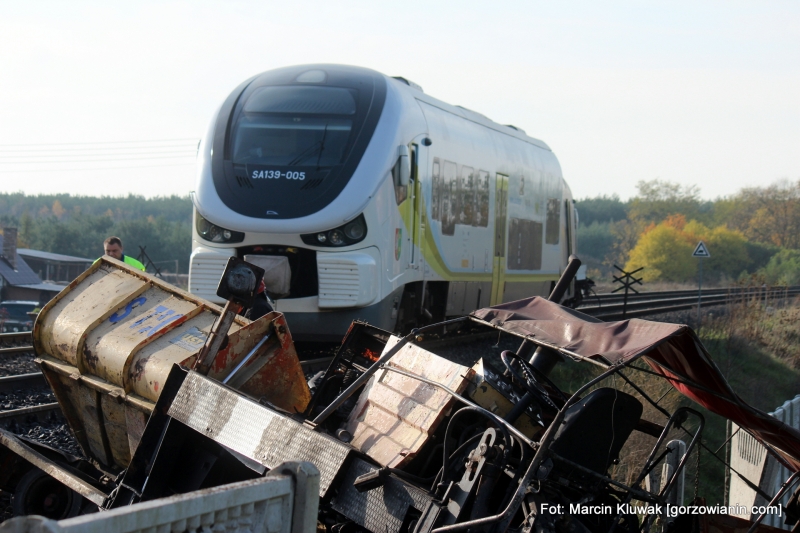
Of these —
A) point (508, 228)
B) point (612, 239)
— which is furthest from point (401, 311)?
point (612, 239)

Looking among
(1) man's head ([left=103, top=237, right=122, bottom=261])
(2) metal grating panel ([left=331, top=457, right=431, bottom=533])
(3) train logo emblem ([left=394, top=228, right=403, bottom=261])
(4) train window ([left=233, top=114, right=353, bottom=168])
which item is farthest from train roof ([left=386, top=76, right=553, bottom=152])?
(2) metal grating panel ([left=331, top=457, right=431, bottom=533])

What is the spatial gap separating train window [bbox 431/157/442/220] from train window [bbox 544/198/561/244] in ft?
17.8

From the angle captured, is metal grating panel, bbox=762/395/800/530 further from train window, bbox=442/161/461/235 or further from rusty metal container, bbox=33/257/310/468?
train window, bbox=442/161/461/235

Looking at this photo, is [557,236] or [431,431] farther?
[557,236]

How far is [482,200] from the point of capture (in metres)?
14.9

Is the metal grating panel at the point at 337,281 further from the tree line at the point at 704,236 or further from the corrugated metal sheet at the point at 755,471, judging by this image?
the tree line at the point at 704,236

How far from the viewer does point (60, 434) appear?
24.5ft

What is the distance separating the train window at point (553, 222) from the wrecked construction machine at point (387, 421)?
11987mm

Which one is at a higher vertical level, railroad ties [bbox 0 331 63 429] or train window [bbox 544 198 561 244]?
train window [bbox 544 198 561 244]

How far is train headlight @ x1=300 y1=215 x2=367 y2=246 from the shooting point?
11000 millimetres

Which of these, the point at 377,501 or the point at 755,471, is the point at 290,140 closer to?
the point at 755,471

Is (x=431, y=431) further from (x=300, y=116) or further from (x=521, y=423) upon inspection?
(x=300, y=116)

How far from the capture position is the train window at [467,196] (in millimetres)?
14148

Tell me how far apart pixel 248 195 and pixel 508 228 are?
20.5 ft
